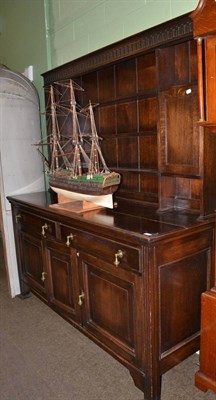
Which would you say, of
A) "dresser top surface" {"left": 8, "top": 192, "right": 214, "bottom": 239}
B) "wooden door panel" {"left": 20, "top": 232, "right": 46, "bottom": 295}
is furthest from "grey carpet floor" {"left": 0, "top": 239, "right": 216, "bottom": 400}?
"dresser top surface" {"left": 8, "top": 192, "right": 214, "bottom": 239}

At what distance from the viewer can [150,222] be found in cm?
182

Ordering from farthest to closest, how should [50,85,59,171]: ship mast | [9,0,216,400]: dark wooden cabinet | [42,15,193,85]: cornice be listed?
[50,85,59,171]: ship mast
[42,15,193,85]: cornice
[9,0,216,400]: dark wooden cabinet

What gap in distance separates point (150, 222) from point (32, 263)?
1353 millimetres

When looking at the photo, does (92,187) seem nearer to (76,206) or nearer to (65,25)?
(76,206)

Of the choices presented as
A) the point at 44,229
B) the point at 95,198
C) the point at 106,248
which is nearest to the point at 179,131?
the point at 95,198

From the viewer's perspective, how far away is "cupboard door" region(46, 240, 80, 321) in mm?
2213

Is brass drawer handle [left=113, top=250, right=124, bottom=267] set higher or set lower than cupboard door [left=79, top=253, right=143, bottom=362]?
higher

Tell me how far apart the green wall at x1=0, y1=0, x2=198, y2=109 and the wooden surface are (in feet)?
5.43

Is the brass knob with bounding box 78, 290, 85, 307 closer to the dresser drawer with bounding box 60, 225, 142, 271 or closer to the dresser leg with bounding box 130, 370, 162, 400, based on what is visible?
the dresser drawer with bounding box 60, 225, 142, 271

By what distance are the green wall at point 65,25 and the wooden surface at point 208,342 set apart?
1.66 meters

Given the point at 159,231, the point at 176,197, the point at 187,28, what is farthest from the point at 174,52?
the point at 159,231

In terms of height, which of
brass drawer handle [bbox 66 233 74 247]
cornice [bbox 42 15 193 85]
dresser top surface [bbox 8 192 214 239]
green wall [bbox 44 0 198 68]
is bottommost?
brass drawer handle [bbox 66 233 74 247]

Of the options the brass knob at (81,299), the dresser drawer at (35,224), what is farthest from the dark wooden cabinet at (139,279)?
the dresser drawer at (35,224)

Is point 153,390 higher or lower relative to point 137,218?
lower
